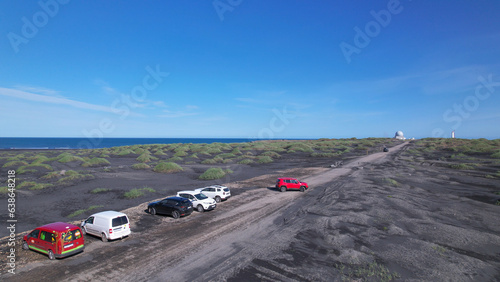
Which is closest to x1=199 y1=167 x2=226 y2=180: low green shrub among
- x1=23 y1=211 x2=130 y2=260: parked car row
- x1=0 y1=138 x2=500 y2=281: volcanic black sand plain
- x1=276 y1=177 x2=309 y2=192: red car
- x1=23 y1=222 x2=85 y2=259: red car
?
x1=0 y1=138 x2=500 y2=281: volcanic black sand plain

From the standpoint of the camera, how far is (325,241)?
1538 cm

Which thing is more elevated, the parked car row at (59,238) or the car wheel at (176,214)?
the parked car row at (59,238)

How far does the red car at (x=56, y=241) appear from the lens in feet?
40.3

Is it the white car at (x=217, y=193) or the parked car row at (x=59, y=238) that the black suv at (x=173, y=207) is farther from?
the parked car row at (x=59, y=238)

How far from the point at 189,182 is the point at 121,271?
991 inches

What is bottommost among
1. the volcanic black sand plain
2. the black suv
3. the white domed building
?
the volcanic black sand plain

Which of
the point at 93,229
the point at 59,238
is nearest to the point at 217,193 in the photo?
the point at 93,229

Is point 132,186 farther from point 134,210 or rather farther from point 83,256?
point 83,256

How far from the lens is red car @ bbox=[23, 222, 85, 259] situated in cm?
1229

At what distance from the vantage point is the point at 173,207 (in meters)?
19.9

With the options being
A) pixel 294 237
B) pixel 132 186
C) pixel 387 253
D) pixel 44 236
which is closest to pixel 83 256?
pixel 44 236

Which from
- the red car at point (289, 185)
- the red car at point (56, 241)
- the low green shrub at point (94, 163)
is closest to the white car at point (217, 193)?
the red car at point (289, 185)

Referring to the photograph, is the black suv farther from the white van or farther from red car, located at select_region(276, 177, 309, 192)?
red car, located at select_region(276, 177, 309, 192)

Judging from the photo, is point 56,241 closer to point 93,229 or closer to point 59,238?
point 59,238
